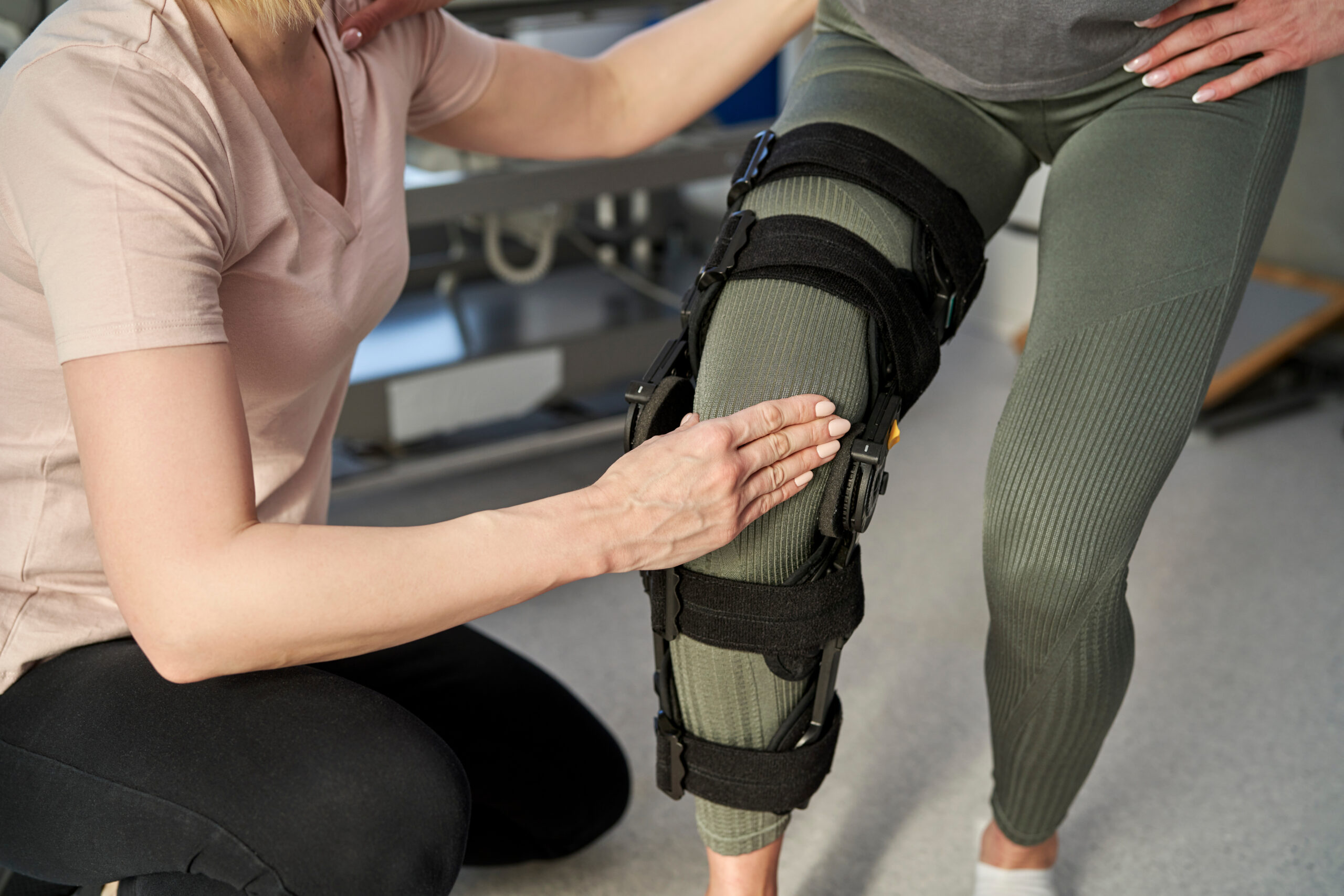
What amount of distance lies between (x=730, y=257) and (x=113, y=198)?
45cm

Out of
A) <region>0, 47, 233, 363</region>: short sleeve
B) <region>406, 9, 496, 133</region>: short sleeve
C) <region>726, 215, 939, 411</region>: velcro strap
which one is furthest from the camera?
<region>406, 9, 496, 133</region>: short sleeve

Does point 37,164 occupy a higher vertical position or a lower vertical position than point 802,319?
higher

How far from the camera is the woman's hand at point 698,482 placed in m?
0.80

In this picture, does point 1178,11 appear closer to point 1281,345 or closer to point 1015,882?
point 1015,882

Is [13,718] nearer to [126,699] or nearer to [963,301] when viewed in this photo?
[126,699]

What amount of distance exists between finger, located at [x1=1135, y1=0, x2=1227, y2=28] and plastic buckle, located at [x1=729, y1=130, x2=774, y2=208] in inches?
12.3

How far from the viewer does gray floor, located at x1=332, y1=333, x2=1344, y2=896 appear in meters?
1.33

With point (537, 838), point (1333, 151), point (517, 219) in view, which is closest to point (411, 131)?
point (537, 838)

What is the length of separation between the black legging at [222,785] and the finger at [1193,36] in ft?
2.62

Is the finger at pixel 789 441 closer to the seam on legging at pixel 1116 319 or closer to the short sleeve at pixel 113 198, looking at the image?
the seam on legging at pixel 1116 319

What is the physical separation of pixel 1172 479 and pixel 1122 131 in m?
1.42

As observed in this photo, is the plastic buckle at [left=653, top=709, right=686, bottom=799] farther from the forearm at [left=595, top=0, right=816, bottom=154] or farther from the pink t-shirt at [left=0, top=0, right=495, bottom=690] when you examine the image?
the forearm at [left=595, top=0, right=816, bottom=154]

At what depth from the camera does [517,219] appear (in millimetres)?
2387

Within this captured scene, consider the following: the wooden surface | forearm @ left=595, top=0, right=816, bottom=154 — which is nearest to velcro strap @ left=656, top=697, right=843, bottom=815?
forearm @ left=595, top=0, right=816, bottom=154
